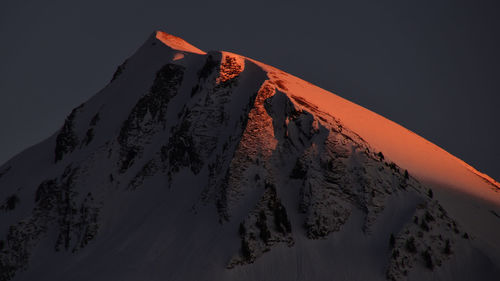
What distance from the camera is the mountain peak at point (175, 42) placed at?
89188 millimetres

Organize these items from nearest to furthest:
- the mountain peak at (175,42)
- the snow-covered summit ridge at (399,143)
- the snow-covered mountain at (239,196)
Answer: the snow-covered mountain at (239,196) < the snow-covered summit ridge at (399,143) < the mountain peak at (175,42)

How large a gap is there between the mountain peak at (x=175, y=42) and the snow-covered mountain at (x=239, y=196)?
7.94m

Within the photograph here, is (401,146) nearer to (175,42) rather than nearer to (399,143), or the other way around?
(399,143)

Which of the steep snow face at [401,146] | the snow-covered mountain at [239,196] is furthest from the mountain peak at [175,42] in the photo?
the steep snow face at [401,146]

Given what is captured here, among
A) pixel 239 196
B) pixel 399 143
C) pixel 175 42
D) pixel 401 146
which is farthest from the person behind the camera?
pixel 175 42

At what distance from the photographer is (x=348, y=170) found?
5853 centimetres

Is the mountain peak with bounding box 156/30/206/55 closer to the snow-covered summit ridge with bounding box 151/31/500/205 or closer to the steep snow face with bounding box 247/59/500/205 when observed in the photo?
the snow-covered summit ridge with bounding box 151/31/500/205

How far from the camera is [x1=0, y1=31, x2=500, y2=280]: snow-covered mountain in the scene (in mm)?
52688

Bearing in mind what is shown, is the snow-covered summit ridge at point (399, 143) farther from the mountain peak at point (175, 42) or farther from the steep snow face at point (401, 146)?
the mountain peak at point (175, 42)

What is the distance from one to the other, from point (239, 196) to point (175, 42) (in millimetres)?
46202

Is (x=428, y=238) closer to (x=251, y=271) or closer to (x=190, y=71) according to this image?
(x=251, y=271)

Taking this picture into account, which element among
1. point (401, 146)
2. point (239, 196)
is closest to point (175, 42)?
point (401, 146)

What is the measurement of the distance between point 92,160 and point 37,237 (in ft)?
41.5

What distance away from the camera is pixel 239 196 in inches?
2207
